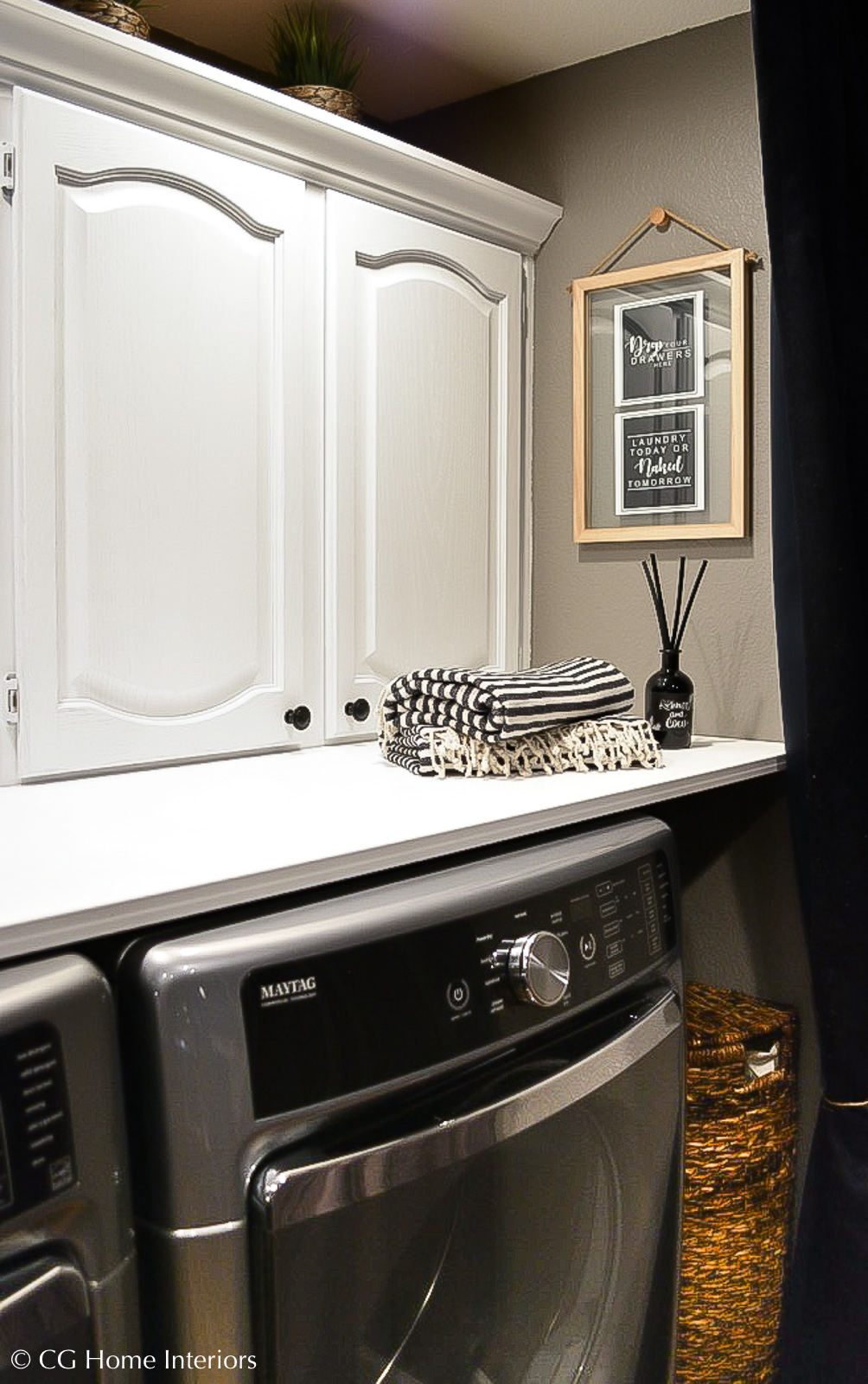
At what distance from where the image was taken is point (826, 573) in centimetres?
156

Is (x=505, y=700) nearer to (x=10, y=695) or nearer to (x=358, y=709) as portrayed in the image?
(x=358, y=709)

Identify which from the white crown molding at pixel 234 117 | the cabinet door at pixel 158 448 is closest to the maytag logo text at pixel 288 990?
the cabinet door at pixel 158 448

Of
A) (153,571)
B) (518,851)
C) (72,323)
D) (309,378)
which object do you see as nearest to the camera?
(518,851)

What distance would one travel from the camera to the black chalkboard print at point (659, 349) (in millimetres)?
1990

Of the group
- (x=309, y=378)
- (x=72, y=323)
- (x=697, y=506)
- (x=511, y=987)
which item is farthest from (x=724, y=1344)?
(x=72, y=323)

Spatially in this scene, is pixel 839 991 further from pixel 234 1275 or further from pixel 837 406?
pixel 234 1275

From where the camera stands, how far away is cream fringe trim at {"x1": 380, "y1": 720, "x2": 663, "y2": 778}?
1579 mm

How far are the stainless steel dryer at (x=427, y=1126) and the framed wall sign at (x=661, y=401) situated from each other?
28.7 inches

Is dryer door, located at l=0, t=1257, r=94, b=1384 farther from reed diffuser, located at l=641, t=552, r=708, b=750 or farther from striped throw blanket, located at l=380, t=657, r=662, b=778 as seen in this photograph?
reed diffuser, located at l=641, t=552, r=708, b=750

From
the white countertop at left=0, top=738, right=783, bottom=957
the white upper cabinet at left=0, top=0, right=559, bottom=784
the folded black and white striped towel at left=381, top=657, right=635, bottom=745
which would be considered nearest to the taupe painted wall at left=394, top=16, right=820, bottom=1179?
the white upper cabinet at left=0, top=0, right=559, bottom=784

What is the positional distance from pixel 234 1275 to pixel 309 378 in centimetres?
121

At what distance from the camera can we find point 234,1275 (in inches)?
37.6

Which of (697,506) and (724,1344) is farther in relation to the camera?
(697,506)

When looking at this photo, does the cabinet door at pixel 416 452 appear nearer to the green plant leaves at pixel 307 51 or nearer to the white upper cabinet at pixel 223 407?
the white upper cabinet at pixel 223 407
